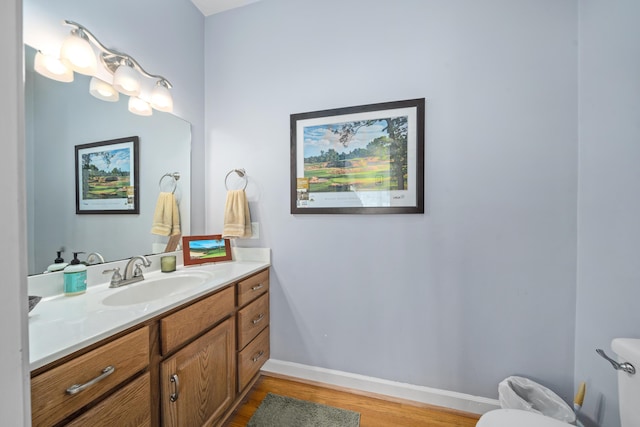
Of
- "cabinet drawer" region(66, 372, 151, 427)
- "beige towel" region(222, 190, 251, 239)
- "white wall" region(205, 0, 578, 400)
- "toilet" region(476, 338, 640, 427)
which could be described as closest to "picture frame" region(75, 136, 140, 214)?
"beige towel" region(222, 190, 251, 239)

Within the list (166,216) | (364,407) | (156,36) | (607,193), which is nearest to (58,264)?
(166,216)

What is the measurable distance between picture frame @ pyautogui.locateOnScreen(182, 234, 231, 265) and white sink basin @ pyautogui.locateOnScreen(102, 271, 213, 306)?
169 mm

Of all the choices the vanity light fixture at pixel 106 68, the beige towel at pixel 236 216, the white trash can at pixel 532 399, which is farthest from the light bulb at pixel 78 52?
the white trash can at pixel 532 399

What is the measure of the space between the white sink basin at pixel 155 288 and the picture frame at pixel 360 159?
0.74 meters

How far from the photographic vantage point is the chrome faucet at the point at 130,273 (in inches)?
48.6

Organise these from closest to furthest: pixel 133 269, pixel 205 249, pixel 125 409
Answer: pixel 125 409
pixel 133 269
pixel 205 249

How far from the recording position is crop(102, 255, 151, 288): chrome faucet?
1.23 m

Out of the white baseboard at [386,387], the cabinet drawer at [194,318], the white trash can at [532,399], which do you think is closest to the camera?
the cabinet drawer at [194,318]

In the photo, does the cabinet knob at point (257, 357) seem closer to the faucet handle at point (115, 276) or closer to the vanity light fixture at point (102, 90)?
the faucet handle at point (115, 276)

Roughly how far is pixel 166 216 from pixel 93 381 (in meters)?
1.04

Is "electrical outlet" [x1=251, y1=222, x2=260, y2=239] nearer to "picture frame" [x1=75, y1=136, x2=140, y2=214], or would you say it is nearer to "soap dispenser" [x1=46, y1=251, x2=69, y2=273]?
"picture frame" [x1=75, y1=136, x2=140, y2=214]

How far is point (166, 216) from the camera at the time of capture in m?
1.59

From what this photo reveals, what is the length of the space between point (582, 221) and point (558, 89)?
0.70 metres

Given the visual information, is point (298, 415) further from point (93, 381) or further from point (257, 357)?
point (93, 381)
